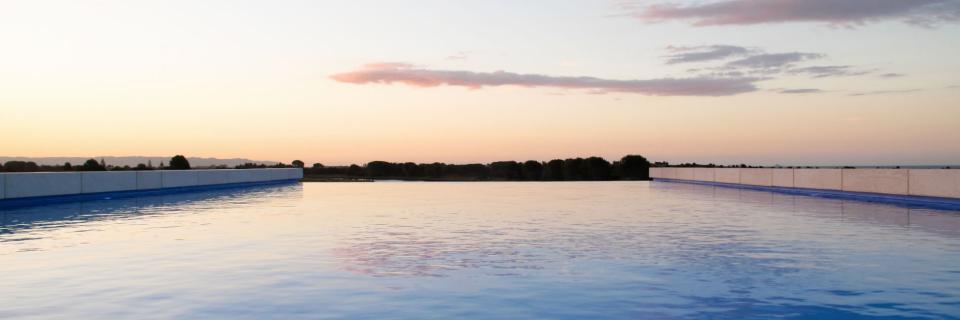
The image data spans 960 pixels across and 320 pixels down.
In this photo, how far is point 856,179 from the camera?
111ft

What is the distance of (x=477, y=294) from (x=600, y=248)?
5.14 m

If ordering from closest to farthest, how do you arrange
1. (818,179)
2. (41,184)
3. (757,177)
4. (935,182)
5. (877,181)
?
1. (935,182)
2. (41,184)
3. (877,181)
4. (818,179)
5. (757,177)

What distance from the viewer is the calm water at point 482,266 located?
29.2ft

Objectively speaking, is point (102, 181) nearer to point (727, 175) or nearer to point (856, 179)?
point (856, 179)

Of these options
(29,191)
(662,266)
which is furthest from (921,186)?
(29,191)

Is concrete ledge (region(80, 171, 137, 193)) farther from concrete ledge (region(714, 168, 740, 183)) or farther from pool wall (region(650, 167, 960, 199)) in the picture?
concrete ledge (region(714, 168, 740, 183))

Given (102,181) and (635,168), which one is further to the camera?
(635,168)

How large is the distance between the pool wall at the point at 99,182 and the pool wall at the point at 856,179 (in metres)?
28.1

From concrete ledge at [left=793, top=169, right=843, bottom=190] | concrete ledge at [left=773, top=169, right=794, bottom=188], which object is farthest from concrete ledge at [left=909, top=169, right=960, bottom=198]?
concrete ledge at [left=773, top=169, right=794, bottom=188]

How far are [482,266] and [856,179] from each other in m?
26.5

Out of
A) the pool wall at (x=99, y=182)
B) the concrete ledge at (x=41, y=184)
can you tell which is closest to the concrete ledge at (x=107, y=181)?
the pool wall at (x=99, y=182)

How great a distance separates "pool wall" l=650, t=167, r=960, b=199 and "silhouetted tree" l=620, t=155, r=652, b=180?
1598 cm

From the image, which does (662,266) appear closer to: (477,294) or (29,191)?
(477,294)

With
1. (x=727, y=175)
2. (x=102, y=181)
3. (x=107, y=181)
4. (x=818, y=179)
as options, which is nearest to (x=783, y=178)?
(x=818, y=179)
